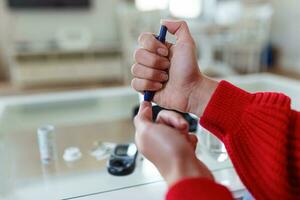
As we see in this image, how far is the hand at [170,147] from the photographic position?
0.35 metres

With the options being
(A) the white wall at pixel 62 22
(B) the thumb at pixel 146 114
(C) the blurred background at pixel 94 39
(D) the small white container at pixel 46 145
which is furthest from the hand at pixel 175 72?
(A) the white wall at pixel 62 22

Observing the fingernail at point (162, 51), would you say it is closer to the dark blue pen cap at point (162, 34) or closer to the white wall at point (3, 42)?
the dark blue pen cap at point (162, 34)

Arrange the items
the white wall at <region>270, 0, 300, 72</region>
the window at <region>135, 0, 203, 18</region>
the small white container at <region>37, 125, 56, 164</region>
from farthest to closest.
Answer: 1. the white wall at <region>270, 0, 300, 72</region>
2. the window at <region>135, 0, 203, 18</region>
3. the small white container at <region>37, 125, 56, 164</region>

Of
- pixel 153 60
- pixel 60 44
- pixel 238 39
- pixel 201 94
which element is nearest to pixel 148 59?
pixel 153 60

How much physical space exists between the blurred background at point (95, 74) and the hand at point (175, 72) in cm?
4

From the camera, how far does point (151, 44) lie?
A: 0.55m

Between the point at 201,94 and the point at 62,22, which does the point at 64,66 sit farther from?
the point at 201,94

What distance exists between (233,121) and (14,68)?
2981 mm

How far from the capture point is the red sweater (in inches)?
15.4

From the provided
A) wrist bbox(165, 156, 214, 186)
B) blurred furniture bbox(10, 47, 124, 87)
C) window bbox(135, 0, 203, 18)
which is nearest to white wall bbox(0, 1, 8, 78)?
blurred furniture bbox(10, 47, 124, 87)

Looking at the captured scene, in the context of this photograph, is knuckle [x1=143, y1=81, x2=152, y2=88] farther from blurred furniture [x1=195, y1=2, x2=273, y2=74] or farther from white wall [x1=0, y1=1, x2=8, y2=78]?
white wall [x1=0, y1=1, x2=8, y2=78]

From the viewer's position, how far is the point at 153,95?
1.97 ft

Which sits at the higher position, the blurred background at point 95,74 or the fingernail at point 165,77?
the fingernail at point 165,77

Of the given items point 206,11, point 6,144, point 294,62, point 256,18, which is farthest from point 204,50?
point 6,144
